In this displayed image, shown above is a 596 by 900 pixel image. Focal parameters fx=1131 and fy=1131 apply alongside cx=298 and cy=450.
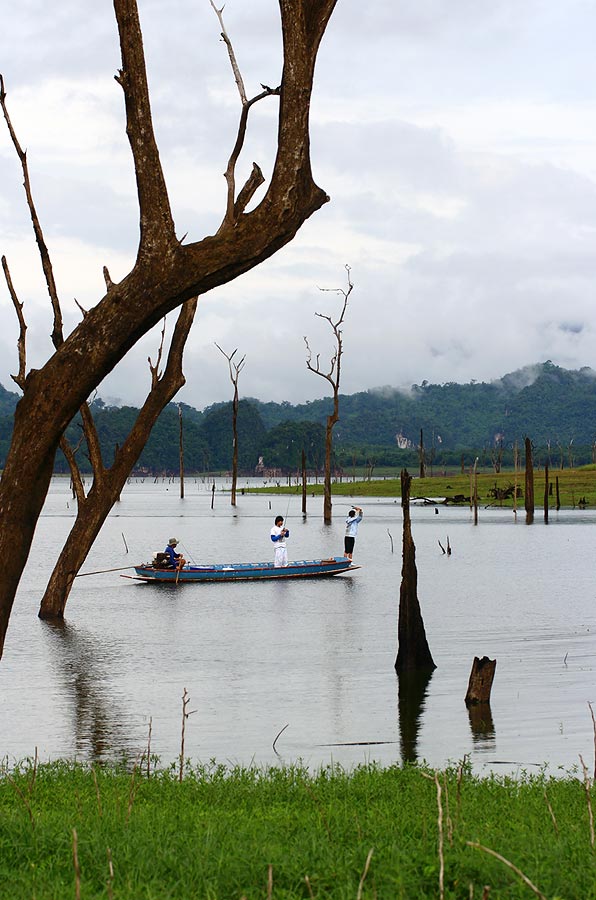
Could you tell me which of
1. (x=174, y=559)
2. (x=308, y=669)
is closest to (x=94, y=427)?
(x=308, y=669)

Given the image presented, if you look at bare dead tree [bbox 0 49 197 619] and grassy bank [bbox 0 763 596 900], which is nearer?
grassy bank [bbox 0 763 596 900]

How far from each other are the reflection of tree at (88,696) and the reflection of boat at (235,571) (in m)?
11.2

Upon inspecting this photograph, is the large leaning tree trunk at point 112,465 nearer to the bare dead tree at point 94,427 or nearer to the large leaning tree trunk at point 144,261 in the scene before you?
the bare dead tree at point 94,427

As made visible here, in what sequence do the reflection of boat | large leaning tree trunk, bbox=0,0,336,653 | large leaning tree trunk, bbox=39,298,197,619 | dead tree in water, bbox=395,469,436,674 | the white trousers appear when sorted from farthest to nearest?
the white trousers
the reflection of boat
large leaning tree trunk, bbox=39,298,197,619
dead tree in water, bbox=395,469,436,674
large leaning tree trunk, bbox=0,0,336,653

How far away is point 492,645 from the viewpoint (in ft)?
84.4

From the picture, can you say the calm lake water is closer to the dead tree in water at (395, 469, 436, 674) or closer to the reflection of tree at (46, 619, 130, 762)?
the reflection of tree at (46, 619, 130, 762)

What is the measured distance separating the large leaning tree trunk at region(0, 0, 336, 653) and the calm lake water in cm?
534

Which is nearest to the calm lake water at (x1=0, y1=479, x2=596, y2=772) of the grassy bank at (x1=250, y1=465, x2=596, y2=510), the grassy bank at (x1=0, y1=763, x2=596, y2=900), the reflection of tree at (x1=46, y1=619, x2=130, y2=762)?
the reflection of tree at (x1=46, y1=619, x2=130, y2=762)

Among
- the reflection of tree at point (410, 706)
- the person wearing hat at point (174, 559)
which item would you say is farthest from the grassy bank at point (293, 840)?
the person wearing hat at point (174, 559)

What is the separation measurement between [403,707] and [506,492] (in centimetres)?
9600

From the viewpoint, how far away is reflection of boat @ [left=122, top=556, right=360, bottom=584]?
4031cm

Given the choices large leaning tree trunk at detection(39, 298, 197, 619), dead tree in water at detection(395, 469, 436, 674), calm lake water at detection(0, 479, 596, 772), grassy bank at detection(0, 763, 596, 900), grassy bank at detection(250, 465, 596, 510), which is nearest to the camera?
grassy bank at detection(0, 763, 596, 900)

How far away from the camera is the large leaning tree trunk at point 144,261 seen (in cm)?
1076

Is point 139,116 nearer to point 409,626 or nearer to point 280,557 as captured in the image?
point 409,626
